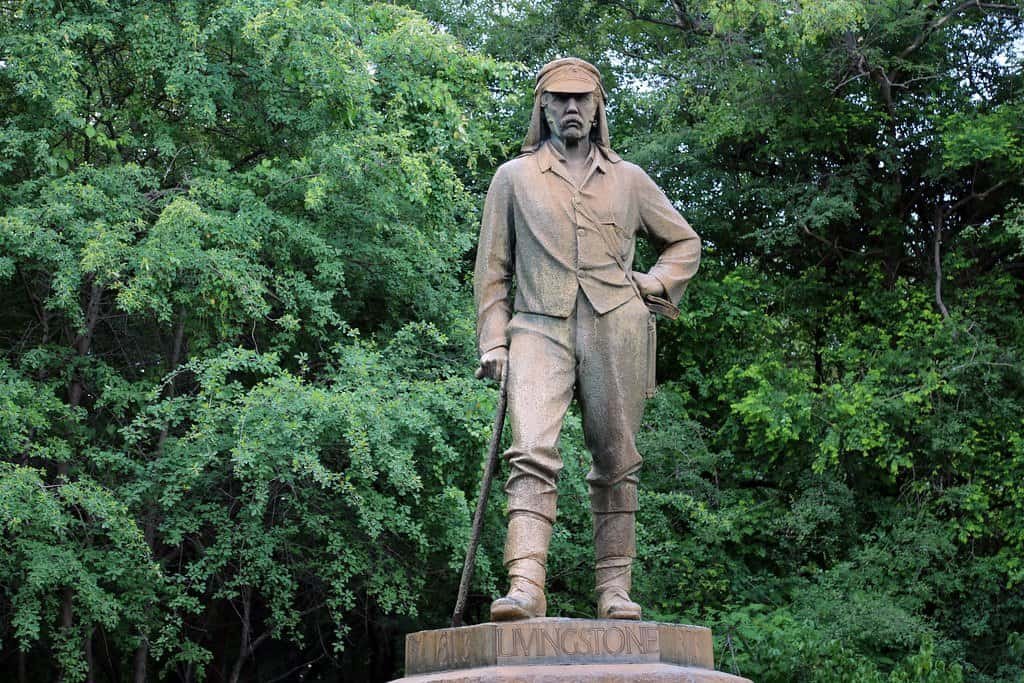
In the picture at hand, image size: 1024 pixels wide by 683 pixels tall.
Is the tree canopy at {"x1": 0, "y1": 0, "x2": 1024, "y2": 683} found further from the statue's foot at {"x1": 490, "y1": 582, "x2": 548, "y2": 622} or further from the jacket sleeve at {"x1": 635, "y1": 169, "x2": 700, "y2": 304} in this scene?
the statue's foot at {"x1": 490, "y1": 582, "x2": 548, "y2": 622}

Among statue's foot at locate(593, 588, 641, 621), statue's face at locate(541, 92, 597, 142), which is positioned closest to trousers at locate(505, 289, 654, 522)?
statue's foot at locate(593, 588, 641, 621)

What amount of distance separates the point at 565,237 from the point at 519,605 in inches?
58.7

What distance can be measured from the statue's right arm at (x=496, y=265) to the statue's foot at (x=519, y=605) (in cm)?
100

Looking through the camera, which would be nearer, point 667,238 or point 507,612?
point 507,612

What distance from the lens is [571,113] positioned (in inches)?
234

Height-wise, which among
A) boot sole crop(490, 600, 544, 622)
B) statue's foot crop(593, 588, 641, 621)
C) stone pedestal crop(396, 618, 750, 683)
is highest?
statue's foot crop(593, 588, 641, 621)

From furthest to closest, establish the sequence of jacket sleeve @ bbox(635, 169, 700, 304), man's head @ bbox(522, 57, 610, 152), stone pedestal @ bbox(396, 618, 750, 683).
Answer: jacket sleeve @ bbox(635, 169, 700, 304), man's head @ bbox(522, 57, 610, 152), stone pedestal @ bbox(396, 618, 750, 683)

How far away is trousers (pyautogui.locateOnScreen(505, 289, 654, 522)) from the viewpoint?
5625mm

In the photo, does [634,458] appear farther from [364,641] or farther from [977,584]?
[364,641]

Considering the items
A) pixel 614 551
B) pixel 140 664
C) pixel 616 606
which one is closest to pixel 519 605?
pixel 616 606

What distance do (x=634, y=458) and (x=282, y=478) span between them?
6250 millimetres

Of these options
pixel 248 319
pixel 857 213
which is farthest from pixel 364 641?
pixel 857 213

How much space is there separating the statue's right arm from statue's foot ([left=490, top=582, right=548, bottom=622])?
999 mm

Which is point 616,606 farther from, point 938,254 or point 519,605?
point 938,254
